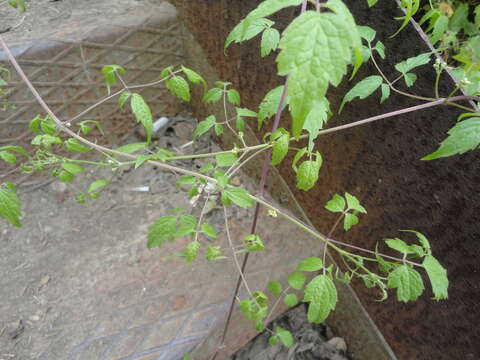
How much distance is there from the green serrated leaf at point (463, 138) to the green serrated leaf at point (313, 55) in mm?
380

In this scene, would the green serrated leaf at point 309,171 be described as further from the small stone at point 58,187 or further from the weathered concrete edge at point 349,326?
the small stone at point 58,187

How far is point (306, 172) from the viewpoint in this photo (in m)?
0.80

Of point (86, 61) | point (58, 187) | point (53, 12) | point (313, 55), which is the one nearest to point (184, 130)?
point (86, 61)

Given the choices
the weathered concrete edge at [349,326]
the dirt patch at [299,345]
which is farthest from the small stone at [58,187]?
the dirt patch at [299,345]

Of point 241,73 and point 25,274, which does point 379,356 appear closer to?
point 241,73

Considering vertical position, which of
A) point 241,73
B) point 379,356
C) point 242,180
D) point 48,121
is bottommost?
point 379,356

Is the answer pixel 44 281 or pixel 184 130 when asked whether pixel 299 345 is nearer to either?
pixel 44 281

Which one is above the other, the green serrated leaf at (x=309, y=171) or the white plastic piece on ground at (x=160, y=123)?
the green serrated leaf at (x=309, y=171)

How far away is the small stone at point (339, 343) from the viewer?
159cm

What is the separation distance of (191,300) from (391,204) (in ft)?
3.23

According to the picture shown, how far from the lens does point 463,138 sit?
694 mm

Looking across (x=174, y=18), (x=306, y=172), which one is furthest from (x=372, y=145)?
(x=174, y=18)

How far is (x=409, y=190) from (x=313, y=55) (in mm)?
807

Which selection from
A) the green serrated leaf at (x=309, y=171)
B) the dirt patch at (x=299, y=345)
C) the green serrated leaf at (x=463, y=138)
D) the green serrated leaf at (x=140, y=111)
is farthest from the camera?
the dirt patch at (x=299, y=345)
